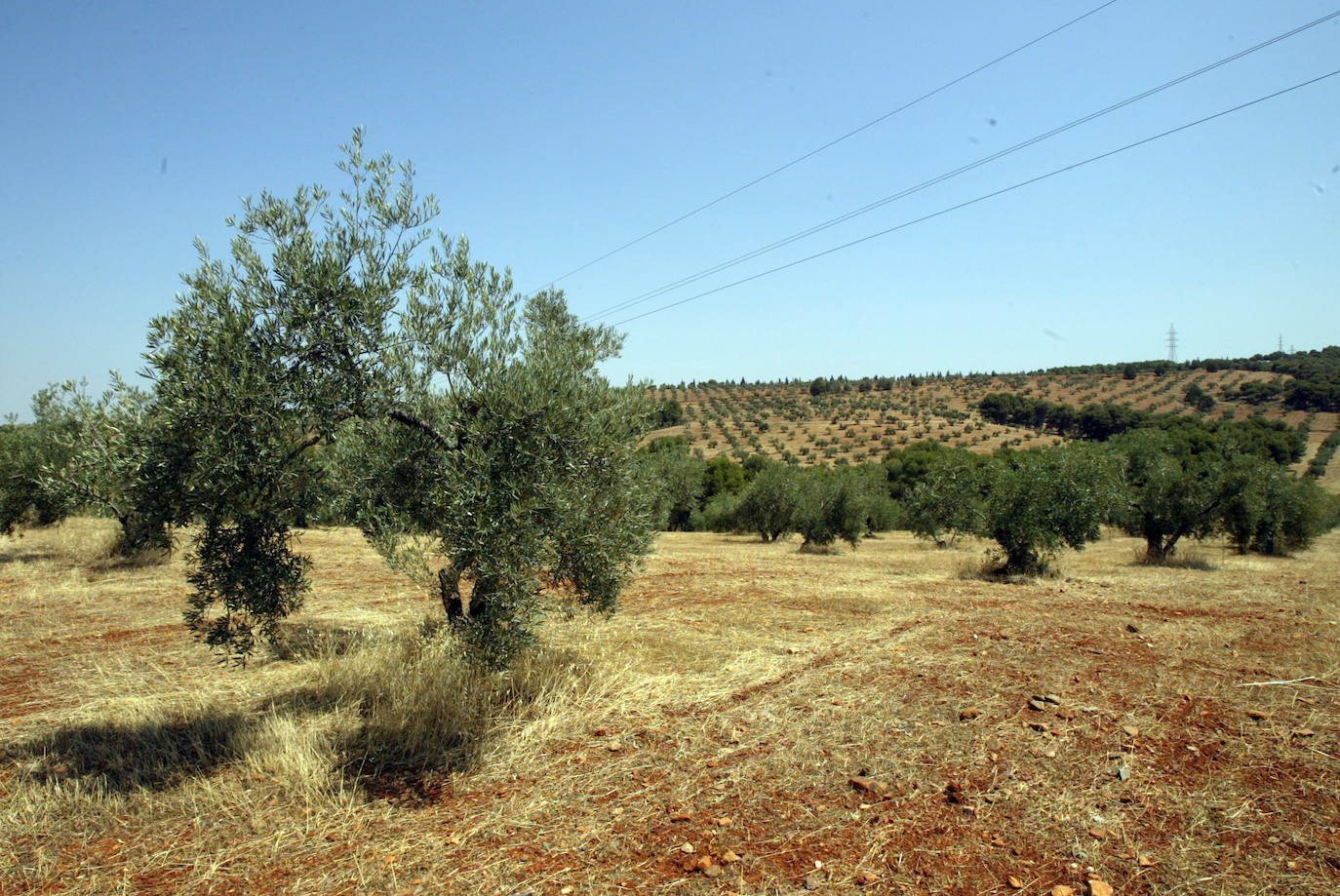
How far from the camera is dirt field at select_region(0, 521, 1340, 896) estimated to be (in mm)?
5242

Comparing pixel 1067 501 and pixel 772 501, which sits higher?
pixel 1067 501

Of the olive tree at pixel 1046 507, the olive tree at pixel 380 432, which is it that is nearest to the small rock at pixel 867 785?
the olive tree at pixel 380 432

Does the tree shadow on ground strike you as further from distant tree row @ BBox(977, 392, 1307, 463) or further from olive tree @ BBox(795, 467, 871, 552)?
distant tree row @ BBox(977, 392, 1307, 463)

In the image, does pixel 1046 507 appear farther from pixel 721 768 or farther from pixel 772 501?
pixel 772 501

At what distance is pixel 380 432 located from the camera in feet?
26.7

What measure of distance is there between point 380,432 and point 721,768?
4.93 metres

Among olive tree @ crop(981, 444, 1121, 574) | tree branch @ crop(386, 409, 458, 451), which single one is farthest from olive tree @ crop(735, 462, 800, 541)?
tree branch @ crop(386, 409, 458, 451)

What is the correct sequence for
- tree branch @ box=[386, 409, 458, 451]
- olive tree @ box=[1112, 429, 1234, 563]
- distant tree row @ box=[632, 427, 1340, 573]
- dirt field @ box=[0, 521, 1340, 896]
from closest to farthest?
dirt field @ box=[0, 521, 1340, 896] < tree branch @ box=[386, 409, 458, 451] < distant tree row @ box=[632, 427, 1340, 573] < olive tree @ box=[1112, 429, 1234, 563]

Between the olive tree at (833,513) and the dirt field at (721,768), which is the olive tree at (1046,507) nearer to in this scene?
the dirt field at (721,768)

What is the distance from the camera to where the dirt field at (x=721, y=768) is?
17.2ft

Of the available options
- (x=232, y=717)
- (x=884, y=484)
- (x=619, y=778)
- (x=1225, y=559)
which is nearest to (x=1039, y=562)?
(x=1225, y=559)

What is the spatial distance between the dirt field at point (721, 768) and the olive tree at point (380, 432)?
4.38 feet

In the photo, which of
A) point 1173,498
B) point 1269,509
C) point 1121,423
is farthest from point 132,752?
point 1121,423

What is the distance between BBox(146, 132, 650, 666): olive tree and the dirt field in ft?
4.38
